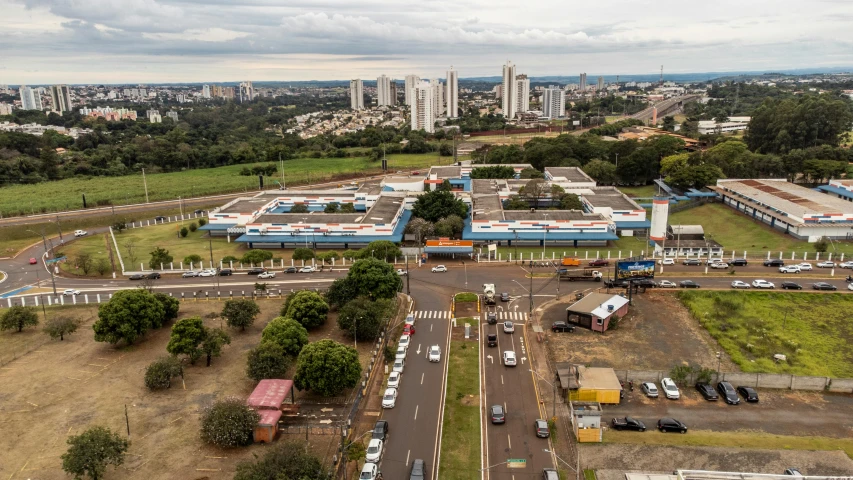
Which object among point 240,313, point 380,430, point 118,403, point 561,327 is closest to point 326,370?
point 380,430

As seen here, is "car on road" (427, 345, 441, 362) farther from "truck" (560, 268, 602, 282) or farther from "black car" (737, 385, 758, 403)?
"truck" (560, 268, 602, 282)

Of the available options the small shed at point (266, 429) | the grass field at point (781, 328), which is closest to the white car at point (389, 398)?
the small shed at point (266, 429)

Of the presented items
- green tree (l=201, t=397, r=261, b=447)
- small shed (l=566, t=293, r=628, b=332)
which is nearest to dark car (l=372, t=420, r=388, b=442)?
green tree (l=201, t=397, r=261, b=447)

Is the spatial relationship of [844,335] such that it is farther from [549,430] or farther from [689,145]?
[689,145]

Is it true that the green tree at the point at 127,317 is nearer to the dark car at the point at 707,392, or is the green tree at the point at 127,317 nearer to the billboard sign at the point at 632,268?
the billboard sign at the point at 632,268

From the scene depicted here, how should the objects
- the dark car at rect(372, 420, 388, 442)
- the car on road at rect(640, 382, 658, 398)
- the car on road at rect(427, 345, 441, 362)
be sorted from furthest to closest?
the car on road at rect(427, 345, 441, 362) < the car on road at rect(640, 382, 658, 398) < the dark car at rect(372, 420, 388, 442)

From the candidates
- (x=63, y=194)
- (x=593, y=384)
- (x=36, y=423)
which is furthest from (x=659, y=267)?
(x=63, y=194)

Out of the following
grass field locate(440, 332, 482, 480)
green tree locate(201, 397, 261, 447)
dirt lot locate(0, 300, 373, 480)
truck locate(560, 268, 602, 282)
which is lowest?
dirt lot locate(0, 300, 373, 480)
